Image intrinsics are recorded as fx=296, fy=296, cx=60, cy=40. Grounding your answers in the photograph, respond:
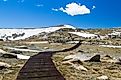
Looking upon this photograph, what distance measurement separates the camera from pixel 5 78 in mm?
20469

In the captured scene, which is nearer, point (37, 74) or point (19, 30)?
point (37, 74)

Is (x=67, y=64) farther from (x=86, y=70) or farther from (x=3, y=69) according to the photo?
(x=3, y=69)

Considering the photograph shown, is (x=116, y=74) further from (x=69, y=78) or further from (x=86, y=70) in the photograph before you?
(x=69, y=78)

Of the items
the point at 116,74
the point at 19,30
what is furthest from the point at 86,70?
the point at 19,30

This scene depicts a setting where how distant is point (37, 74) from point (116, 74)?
6.48m

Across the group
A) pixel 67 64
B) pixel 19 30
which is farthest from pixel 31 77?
pixel 19 30

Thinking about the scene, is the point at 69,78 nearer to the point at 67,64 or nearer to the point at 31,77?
the point at 31,77

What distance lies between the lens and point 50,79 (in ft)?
63.7

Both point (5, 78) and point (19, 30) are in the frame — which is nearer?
point (5, 78)

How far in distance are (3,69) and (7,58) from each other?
10.1m

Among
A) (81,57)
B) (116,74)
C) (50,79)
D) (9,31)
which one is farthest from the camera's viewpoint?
(9,31)

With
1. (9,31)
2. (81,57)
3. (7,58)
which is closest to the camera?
(81,57)

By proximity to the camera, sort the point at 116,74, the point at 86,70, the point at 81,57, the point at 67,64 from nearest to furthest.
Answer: the point at 116,74
the point at 86,70
the point at 67,64
the point at 81,57

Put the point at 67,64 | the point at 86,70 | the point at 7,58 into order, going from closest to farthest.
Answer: the point at 86,70 → the point at 67,64 → the point at 7,58
